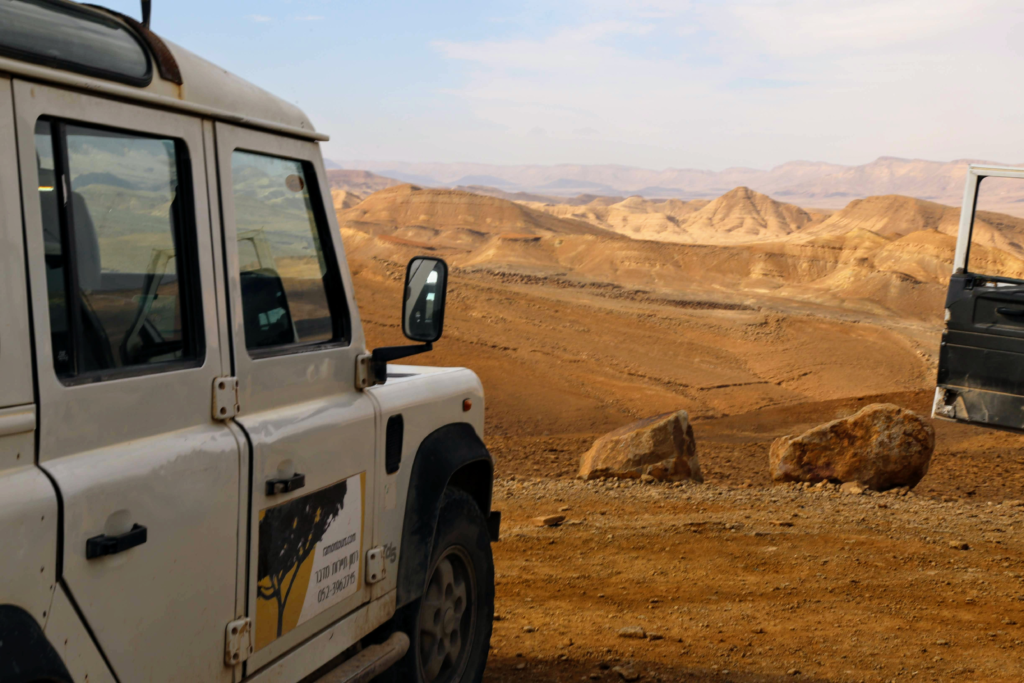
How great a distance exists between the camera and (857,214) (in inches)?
3049

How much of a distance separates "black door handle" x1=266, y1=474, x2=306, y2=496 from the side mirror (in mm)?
763

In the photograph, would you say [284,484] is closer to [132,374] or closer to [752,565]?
[132,374]

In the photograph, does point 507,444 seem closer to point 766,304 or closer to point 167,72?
point 167,72

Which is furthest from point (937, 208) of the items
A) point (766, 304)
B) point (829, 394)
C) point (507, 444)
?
point (507, 444)

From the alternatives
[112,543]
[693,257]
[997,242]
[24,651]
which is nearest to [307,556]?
[112,543]

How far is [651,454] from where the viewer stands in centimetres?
1123

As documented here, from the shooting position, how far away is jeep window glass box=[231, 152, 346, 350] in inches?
107

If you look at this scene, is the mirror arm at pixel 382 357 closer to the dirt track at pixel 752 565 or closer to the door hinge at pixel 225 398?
the door hinge at pixel 225 398

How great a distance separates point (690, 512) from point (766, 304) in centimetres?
2618

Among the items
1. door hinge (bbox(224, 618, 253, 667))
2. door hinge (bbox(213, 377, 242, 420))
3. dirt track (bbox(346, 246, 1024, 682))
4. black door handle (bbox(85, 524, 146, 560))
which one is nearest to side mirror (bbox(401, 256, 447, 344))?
door hinge (bbox(213, 377, 242, 420))

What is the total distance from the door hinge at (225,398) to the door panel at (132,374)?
1.2 inches

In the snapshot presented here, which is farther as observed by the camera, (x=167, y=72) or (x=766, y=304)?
(x=766, y=304)

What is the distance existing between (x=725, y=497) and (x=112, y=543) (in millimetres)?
8497

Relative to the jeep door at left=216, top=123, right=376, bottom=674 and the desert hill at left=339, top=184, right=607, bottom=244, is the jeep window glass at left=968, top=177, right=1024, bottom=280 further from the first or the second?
the desert hill at left=339, top=184, right=607, bottom=244
